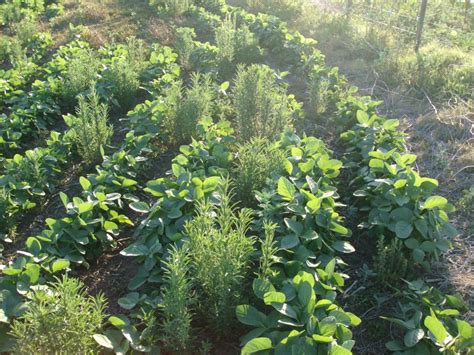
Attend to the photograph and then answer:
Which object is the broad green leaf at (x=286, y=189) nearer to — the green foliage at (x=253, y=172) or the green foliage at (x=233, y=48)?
the green foliage at (x=253, y=172)

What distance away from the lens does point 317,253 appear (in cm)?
334

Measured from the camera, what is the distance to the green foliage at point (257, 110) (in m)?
4.98

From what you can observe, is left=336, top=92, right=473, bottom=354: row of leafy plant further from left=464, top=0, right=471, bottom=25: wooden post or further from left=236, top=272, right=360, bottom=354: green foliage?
left=464, top=0, right=471, bottom=25: wooden post

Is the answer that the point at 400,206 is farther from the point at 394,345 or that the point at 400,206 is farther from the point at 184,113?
the point at 184,113

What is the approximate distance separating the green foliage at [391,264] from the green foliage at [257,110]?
6.23 ft

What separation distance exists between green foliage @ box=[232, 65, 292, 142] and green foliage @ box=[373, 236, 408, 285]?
1898 millimetres

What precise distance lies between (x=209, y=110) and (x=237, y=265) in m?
3.07

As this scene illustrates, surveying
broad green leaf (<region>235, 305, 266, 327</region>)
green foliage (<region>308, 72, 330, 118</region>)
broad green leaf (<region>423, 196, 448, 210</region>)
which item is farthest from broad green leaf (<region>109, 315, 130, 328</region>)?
green foliage (<region>308, 72, 330, 118</region>)

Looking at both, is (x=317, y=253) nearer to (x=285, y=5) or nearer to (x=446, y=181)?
(x=446, y=181)

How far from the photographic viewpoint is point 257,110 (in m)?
5.09

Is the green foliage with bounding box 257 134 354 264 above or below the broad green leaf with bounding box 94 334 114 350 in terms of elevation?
above

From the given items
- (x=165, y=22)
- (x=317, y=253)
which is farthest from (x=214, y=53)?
(x=317, y=253)

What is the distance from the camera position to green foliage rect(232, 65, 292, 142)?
Answer: 498 centimetres

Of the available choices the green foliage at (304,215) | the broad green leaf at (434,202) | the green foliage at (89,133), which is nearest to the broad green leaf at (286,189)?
the green foliage at (304,215)
